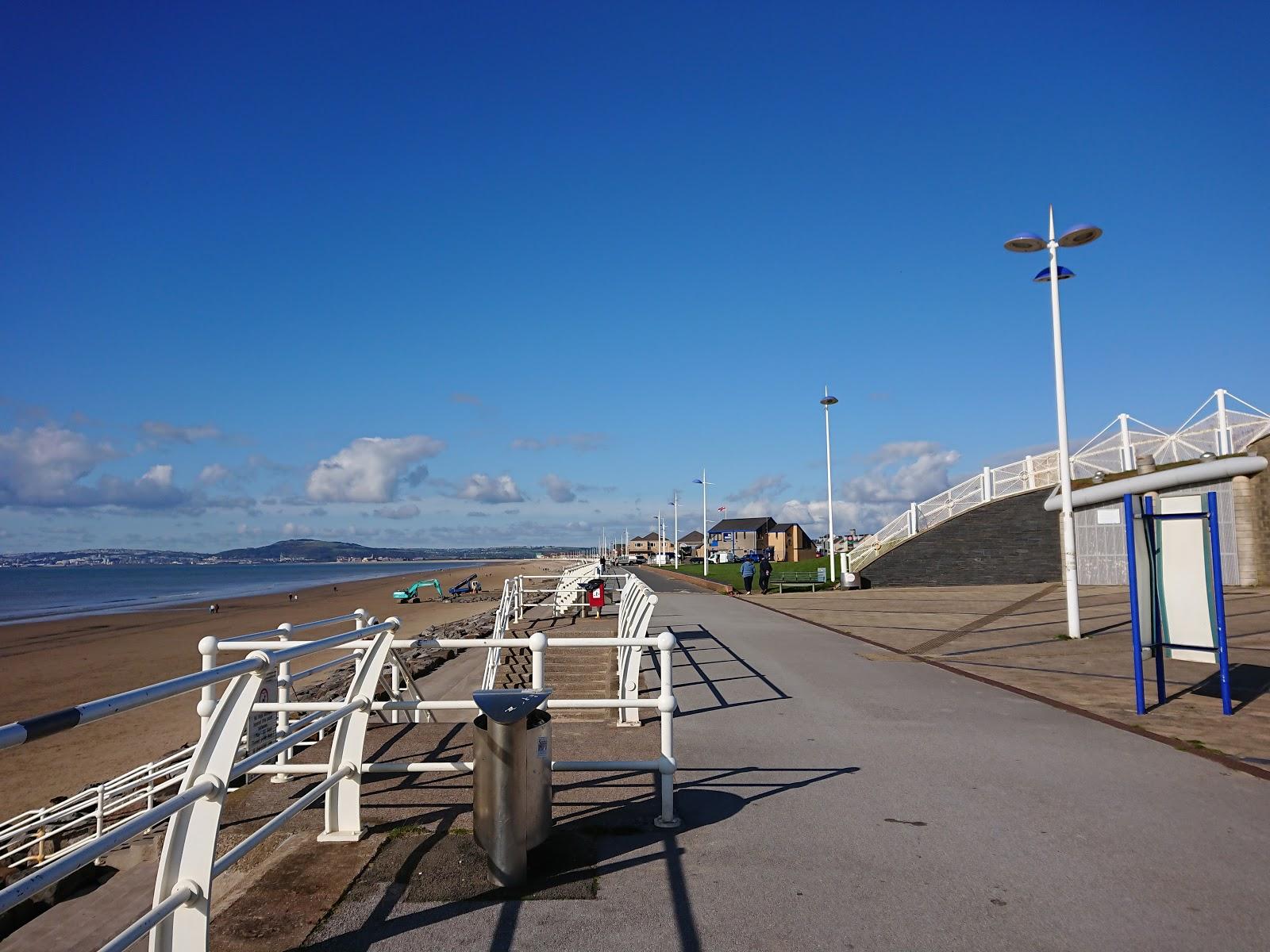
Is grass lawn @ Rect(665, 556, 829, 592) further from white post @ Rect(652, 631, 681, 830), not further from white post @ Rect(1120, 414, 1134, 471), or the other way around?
white post @ Rect(652, 631, 681, 830)

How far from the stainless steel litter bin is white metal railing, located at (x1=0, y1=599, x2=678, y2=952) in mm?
625

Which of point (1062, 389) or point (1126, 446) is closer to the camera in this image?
point (1062, 389)

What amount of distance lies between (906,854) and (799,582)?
3045 centimetres

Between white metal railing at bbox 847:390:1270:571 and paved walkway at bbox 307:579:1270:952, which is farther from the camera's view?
white metal railing at bbox 847:390:1270:571

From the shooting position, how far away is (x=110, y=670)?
22375 millimetres

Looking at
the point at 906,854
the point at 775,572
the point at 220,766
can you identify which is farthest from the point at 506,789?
the point at 775,572

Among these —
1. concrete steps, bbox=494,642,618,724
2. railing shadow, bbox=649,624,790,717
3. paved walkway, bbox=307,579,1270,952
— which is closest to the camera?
paved walkway, bbox=307,579,1270,952

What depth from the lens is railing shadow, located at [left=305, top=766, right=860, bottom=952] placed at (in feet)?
11.8

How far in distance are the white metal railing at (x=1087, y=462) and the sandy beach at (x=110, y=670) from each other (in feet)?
58.4

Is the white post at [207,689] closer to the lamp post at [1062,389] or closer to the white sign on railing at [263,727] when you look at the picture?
the white sign on railing at [263,727]

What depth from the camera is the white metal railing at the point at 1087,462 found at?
22688mm

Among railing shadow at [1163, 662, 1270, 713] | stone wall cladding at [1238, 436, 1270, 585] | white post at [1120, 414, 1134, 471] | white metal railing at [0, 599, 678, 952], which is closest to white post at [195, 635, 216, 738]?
white metal railing at [0, 599, 678, 952]

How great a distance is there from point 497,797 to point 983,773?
3.95 meters

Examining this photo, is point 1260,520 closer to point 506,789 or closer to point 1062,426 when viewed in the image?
point 1062,426
